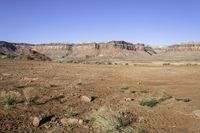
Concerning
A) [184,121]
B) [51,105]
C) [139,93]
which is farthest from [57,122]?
[139,93]

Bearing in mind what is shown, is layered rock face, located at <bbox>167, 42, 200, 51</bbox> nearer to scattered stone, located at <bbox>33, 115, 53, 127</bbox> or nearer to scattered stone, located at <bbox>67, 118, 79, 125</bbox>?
scattered stone, located at <bbox>67, 118, 79, 125</bbox>

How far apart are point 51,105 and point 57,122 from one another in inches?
79.7

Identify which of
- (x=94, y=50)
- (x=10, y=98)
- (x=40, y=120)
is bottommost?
(x=94, y=50)

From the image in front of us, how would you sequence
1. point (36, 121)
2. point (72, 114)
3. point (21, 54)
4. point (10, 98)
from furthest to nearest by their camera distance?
1. point (21, 54)
2. point (10, 98)
3. point (72, 114)
4. point (36, 121)

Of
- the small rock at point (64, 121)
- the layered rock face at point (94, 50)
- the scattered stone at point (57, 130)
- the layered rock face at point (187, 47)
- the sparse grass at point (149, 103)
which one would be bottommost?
the layered rock face at point (94, 50)

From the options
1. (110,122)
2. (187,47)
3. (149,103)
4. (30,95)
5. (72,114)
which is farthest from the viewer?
(187,47)

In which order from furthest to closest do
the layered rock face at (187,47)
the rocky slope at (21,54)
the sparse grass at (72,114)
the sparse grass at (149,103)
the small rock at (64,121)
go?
the layered rock face at (187,47) < the rocky slope at (21,54) < the sparse grass at (149,103) < the sparse grass at (72,114) < the small rock at (64,121)

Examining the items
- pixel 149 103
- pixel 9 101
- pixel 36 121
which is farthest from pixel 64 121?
pixel 149 103

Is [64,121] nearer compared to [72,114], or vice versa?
[64,121]

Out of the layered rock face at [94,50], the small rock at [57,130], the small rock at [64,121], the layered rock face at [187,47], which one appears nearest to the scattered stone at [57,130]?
the small rock at [57,130]

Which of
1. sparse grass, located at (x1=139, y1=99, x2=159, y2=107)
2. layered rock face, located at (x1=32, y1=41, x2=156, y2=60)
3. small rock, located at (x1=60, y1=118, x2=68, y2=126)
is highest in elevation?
sparse grass, located at (x1=139, y1=99, x2=159, y2=107)

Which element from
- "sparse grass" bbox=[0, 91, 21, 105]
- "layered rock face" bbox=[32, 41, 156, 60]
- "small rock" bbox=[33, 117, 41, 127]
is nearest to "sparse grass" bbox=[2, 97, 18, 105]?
"sparse grass" bbox=[0, 91, 21, 105]

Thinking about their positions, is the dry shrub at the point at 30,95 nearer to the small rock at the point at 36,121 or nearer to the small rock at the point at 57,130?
the small rock at the point at 36,121

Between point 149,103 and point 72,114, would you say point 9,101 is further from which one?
point 149,103
